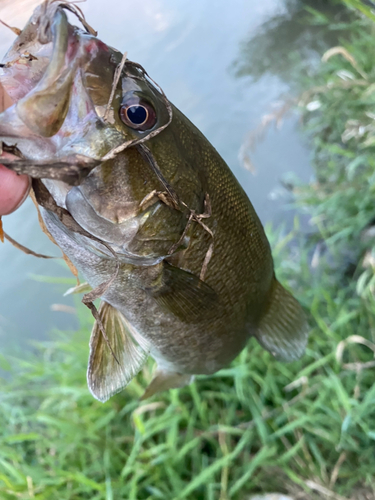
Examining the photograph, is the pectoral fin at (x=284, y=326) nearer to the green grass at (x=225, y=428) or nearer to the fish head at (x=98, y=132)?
Result: the fish head at (x=98, y=132)

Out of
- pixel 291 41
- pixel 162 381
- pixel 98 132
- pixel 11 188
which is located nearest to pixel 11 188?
pixel 11 188

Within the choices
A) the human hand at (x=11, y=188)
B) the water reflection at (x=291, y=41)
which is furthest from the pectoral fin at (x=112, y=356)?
the water reflection at (x=291, y=41)

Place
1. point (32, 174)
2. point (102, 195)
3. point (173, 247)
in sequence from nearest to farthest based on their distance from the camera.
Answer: point (32, 174) → point (102, 195) → point (173, 247)

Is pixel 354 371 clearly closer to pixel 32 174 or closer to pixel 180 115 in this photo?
pixel 180 115

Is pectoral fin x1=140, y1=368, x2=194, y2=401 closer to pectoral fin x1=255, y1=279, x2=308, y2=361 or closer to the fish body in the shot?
the fish body

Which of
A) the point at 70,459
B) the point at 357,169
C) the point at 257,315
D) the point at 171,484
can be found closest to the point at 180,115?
the point at 257,315

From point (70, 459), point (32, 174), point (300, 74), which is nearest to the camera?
point (32, 174)

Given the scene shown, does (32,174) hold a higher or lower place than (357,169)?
lower
